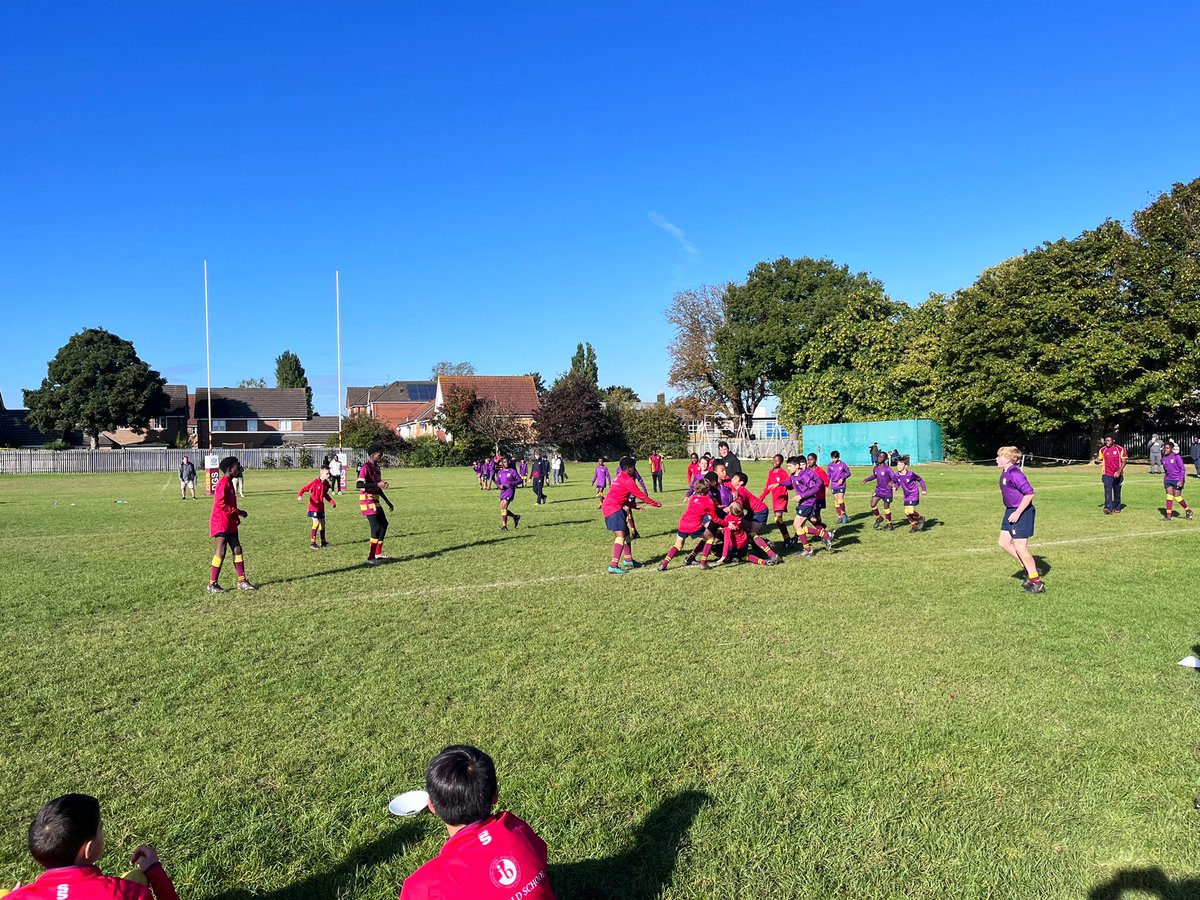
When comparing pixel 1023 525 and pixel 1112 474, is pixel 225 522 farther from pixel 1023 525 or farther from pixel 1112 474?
pixel 1112 474

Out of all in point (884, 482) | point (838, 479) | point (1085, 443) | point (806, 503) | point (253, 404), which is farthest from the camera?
point (253, 404)

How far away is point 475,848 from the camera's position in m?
2.60

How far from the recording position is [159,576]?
11594 mm

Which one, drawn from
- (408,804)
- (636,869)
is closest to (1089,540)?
(636,869)

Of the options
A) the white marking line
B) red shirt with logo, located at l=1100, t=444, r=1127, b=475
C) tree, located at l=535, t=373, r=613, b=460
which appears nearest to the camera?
the white marking line

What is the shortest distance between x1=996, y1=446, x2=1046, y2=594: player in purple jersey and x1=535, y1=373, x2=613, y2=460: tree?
165 feet

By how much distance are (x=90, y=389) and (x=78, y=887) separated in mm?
72724

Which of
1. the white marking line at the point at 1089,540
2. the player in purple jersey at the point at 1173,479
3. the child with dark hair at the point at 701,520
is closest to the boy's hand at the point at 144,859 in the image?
the child with dark hair at the point at 701,520

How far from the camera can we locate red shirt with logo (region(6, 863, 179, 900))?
2459 mm

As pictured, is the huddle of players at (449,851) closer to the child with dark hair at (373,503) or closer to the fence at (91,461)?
the child with dark hair at (373,503)

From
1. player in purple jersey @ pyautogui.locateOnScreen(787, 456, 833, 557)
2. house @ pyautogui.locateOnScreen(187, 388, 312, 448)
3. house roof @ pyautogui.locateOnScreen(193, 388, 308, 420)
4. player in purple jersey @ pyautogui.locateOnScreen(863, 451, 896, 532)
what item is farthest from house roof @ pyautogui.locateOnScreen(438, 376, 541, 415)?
player in purple jersey @ pyautogui.locateOnScreen(787, 456, 833, 557)

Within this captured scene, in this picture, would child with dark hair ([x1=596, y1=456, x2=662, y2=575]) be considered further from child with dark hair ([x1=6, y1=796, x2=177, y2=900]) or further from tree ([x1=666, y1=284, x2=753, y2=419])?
Answer: tree ([x1=666, y1=284, x2=753, y2=419])

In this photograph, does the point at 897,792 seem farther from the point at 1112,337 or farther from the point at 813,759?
the point at 1112,337

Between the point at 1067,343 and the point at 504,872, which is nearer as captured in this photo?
the point at 504,872
